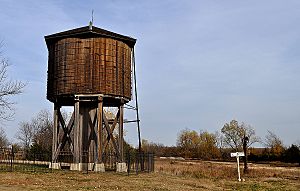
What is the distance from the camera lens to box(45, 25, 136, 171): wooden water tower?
2408 cm

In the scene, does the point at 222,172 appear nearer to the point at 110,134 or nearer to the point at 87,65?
the point at 110,134

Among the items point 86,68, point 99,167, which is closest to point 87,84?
point 86,68

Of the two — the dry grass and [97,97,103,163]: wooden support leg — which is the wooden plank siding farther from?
the dry grass

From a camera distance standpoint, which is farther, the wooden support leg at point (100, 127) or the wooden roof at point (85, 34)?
the wooden roof at point (85, 34)

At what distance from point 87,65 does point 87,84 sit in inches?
49.3

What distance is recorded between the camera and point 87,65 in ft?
79.6

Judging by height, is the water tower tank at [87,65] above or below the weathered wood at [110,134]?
above

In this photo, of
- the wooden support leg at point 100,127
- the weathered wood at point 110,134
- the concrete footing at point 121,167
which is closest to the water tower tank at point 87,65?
the wooden support leg at point 100,127

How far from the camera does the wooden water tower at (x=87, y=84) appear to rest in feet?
79.0

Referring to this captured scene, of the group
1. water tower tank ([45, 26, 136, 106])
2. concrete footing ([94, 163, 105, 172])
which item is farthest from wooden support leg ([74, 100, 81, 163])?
concrete footing ([94, 163, 105, 172])

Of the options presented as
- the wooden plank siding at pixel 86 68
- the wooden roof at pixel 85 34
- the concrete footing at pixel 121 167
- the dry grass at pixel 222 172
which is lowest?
the dry grass at pixel 222 172

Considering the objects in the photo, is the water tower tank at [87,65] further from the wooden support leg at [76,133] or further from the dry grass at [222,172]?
the dry grass at [222,172]

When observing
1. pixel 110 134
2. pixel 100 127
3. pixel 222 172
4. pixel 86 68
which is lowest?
pixel 222 172

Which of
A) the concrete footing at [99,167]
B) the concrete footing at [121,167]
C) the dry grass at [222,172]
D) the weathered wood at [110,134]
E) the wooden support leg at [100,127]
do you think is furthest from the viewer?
the dry grass at [222,172]
